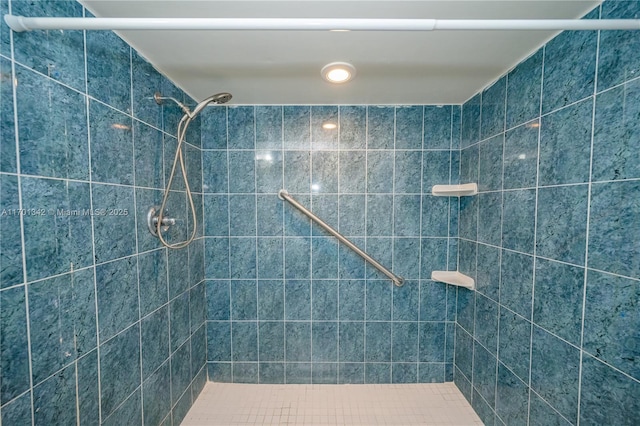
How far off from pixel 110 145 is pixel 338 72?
2.99 feet

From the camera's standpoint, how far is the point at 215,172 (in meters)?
1.48

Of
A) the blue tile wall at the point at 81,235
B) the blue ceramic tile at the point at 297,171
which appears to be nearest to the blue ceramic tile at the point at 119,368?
the blue tile wall at the point at 81,235

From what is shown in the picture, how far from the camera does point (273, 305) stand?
1493 mm

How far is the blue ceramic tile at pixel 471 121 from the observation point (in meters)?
1.32

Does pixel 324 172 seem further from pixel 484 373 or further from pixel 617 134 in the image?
pixel 484 373

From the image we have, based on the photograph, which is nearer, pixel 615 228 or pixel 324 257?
pixel 615 228

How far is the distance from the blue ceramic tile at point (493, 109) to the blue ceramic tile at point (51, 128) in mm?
1609

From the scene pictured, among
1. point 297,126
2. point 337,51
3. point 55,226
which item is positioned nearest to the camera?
point 55,226

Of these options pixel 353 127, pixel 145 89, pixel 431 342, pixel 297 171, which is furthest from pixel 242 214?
pixel 431 342

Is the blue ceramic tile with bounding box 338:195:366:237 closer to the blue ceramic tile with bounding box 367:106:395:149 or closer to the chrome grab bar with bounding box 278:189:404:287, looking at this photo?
the chrome grab bar with bounding box 278:189:404:287

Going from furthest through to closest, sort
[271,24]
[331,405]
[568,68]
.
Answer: [331,405]
[568,68]
[271,24]

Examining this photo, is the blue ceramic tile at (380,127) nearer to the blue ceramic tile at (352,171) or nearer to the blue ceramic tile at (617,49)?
the blue ceramic tile at (352,171)

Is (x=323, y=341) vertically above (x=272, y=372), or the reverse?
(x=323, y=341)

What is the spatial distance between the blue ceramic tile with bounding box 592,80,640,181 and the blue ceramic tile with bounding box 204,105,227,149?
62.6 inches
